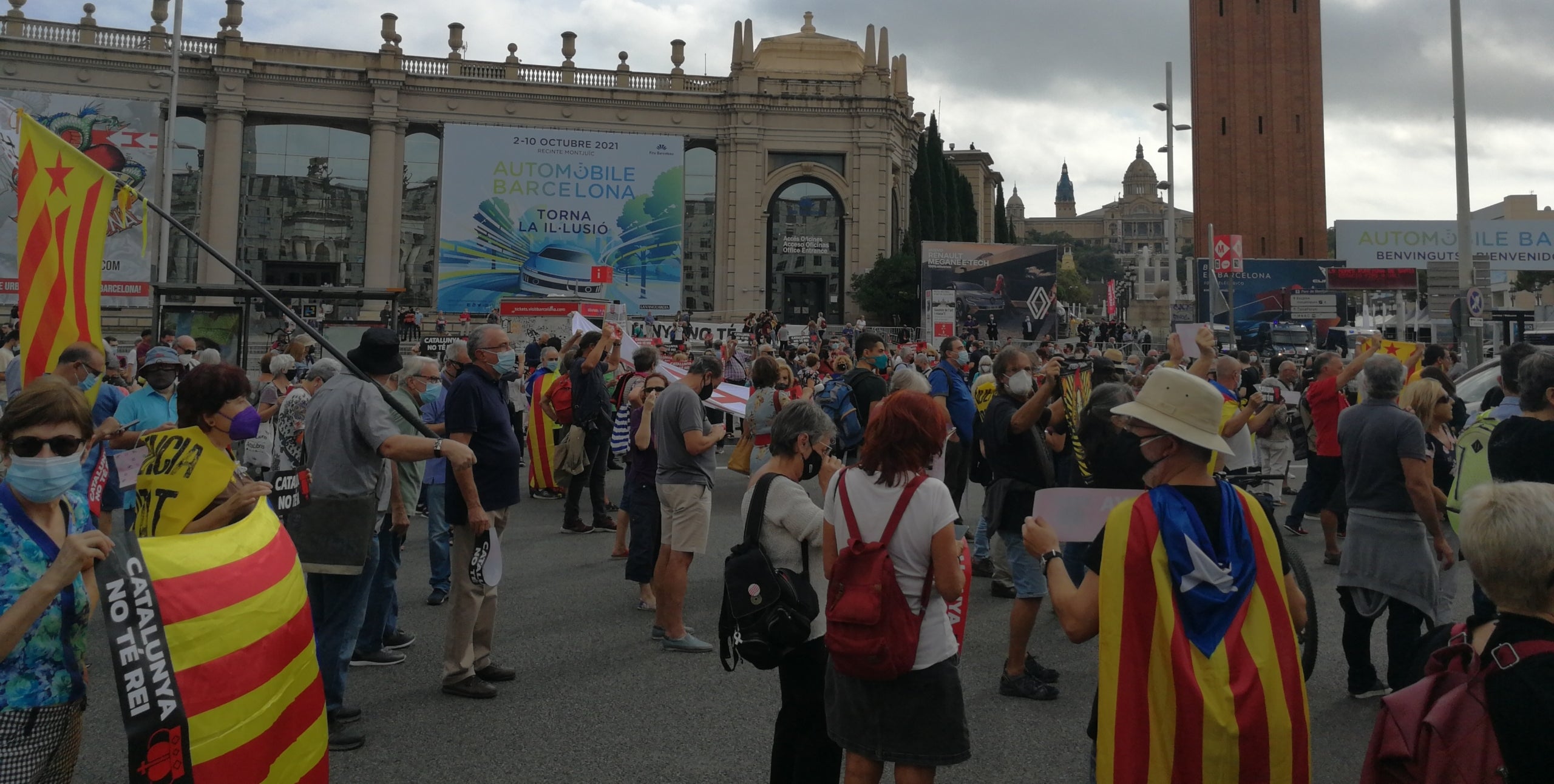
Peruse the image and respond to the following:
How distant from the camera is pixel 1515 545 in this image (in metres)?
2.27

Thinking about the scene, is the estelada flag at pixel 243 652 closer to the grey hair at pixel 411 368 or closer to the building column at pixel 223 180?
the grey hair at pixel 411 368

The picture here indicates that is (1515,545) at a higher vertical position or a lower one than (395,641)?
higher

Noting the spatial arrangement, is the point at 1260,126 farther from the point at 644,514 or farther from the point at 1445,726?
the point at 1445,726

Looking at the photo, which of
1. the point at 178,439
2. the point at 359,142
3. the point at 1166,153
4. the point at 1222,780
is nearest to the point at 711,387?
the point at 178,439

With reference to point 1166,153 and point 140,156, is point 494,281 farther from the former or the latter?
point 1166,153

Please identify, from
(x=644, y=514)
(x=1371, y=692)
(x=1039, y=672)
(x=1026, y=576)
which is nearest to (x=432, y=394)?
(x=644, y=514)

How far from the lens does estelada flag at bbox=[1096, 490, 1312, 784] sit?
2.67m

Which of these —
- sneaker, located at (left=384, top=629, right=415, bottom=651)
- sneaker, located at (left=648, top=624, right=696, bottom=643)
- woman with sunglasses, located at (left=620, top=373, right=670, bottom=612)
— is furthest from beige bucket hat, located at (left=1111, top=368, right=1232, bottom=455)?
sneaker, located at (left=384, top=629, right=415, bottom=651)

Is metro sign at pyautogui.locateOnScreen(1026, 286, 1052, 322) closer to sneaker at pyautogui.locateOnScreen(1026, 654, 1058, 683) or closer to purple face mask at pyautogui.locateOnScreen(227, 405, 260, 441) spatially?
sneaker at pyautogui.locateOnScreen(1026, 654, 1058, 683)

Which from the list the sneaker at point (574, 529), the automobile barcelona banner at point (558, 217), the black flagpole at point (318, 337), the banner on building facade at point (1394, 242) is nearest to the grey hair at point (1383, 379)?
the black flagpole at point (318, 337)

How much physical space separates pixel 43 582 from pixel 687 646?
4027 mm

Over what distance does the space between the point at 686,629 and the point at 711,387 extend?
1.59 meters

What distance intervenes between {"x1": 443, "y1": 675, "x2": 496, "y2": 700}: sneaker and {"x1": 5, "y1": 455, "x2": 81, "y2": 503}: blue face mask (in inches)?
114

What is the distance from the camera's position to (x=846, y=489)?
135 inches
